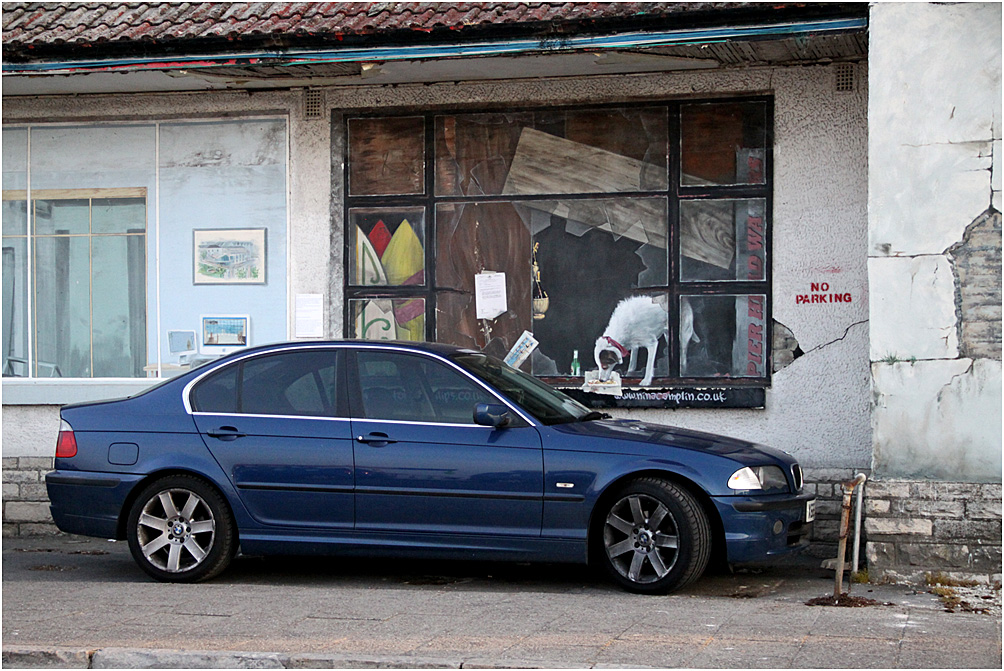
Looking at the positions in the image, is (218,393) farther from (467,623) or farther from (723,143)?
(723,143)

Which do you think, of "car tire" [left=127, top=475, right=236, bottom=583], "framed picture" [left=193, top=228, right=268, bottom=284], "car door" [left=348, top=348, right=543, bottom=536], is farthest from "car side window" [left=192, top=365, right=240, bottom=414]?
"framed picture" [left=193, top=228, right=268, bottom=284]

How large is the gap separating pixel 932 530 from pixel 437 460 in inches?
132

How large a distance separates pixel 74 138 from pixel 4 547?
153 inches

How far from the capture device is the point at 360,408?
308 inches

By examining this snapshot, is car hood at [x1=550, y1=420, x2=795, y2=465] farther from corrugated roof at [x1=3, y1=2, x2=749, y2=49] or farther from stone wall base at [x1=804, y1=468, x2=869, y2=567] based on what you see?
corrugated roof at [x1=3, y1=2, x2=749, y2=49]

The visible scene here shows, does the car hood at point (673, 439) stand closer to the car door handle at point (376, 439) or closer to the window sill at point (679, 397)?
the car door handle at point (376, 439)

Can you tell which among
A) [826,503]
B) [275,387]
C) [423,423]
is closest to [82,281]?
[275,387]

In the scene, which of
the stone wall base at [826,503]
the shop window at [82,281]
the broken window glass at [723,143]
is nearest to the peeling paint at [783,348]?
the stone wall base at [826,503]

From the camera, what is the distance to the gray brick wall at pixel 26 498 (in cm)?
1067

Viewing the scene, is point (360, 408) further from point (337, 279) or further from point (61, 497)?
point (337, 279)

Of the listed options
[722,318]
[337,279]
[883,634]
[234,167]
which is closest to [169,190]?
[234,167]

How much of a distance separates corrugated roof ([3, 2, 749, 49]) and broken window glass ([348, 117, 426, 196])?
3.98 ft

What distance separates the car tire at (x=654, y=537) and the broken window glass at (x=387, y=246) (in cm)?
401

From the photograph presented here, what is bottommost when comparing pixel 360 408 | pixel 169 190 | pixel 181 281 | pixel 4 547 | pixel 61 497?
pixel 4 547
